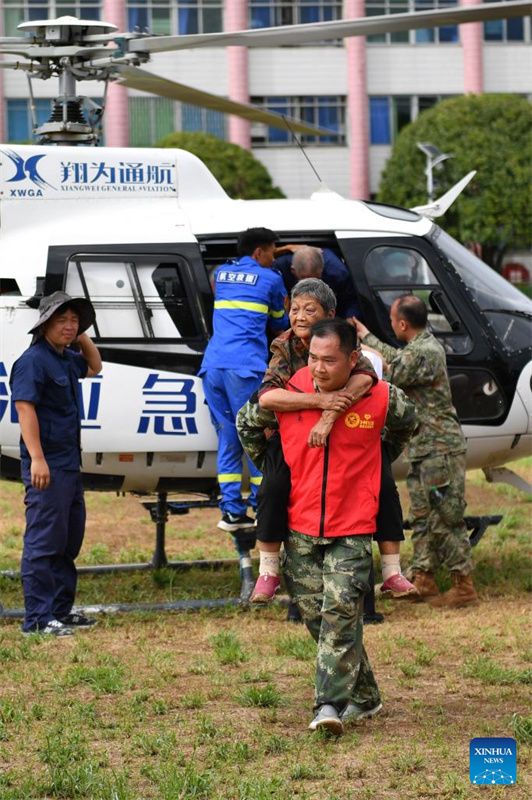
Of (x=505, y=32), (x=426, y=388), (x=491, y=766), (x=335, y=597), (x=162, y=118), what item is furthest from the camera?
(x=505, y=32)

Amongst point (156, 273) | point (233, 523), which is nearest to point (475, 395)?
point (233, 523)

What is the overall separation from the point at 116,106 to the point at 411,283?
33273 millimetres

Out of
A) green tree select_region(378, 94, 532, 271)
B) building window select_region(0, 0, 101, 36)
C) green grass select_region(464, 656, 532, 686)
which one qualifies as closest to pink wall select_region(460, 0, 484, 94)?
green tree select_region(378, 94, 532, 271)

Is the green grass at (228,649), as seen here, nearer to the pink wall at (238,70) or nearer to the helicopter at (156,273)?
the helicopter at (156,273)

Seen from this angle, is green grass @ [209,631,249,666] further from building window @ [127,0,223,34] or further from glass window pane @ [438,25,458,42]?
glass window pane @ [438,25,458,42]

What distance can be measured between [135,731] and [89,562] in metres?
4.66

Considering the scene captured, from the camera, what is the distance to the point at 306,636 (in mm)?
7355

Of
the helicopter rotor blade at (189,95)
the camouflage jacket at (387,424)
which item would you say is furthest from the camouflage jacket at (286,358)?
the helicopter rotor blade at (189,95)

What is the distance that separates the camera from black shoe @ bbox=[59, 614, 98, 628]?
777 centimetres

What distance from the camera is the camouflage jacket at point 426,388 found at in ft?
26.5

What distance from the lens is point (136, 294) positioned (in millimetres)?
8531

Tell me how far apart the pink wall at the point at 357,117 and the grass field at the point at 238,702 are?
35.6 meters

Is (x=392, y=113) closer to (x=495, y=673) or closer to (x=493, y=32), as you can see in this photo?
(x=493, y=32)

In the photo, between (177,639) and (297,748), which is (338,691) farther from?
(177,639)
